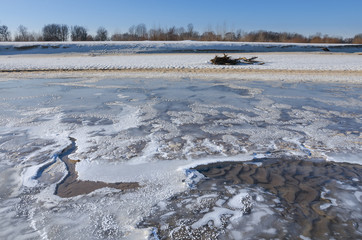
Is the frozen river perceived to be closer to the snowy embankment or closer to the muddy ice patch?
the muddy ice patch

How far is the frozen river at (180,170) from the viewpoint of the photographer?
6.53 feet

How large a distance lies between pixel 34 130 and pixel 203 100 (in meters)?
3.12

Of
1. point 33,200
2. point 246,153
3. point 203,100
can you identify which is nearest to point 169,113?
point 203,100

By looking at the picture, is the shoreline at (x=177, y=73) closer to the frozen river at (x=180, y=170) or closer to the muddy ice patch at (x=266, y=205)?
the frozen river at (x=180, y=170)

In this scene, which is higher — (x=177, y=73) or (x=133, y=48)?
(x=133, y=48)

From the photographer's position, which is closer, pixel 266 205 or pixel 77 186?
pixel 266 205

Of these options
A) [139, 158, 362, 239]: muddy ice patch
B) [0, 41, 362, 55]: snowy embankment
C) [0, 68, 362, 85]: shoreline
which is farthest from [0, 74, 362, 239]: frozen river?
[0, 41, 362, 55]: snowy embankment

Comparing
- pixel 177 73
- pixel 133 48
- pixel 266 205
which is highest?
pixel 133 48

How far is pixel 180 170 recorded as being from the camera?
2781 mm

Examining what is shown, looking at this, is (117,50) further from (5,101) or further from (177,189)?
(177,189)

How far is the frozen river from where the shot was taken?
6.53 ft

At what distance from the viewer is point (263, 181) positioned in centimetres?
259

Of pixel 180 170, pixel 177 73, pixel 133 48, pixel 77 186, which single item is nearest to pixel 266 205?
pixel 180 170

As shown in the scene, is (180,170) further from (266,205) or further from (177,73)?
(177,73)
